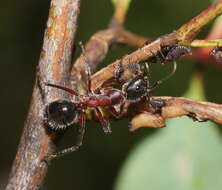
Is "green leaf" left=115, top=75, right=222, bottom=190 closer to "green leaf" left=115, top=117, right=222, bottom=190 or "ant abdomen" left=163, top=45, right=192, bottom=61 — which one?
"green leaf" left=115, top=117, right=222, bottom=190

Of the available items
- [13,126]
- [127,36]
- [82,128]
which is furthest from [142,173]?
[13,126]

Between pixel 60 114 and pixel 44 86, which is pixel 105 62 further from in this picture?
pixel 44 86

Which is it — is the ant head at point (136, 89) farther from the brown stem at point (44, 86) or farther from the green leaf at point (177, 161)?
the green leaf at point (177, 161)

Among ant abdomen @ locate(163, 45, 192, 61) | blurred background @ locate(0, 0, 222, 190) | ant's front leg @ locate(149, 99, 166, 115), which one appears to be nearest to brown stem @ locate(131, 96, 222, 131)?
ant's front leg @ locate(149, 99, 166, 115)

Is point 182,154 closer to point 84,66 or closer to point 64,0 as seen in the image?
point 84,66

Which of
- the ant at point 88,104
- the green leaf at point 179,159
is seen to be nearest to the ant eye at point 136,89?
the ant at point 88,104

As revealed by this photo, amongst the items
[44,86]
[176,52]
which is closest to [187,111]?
[176,52]
